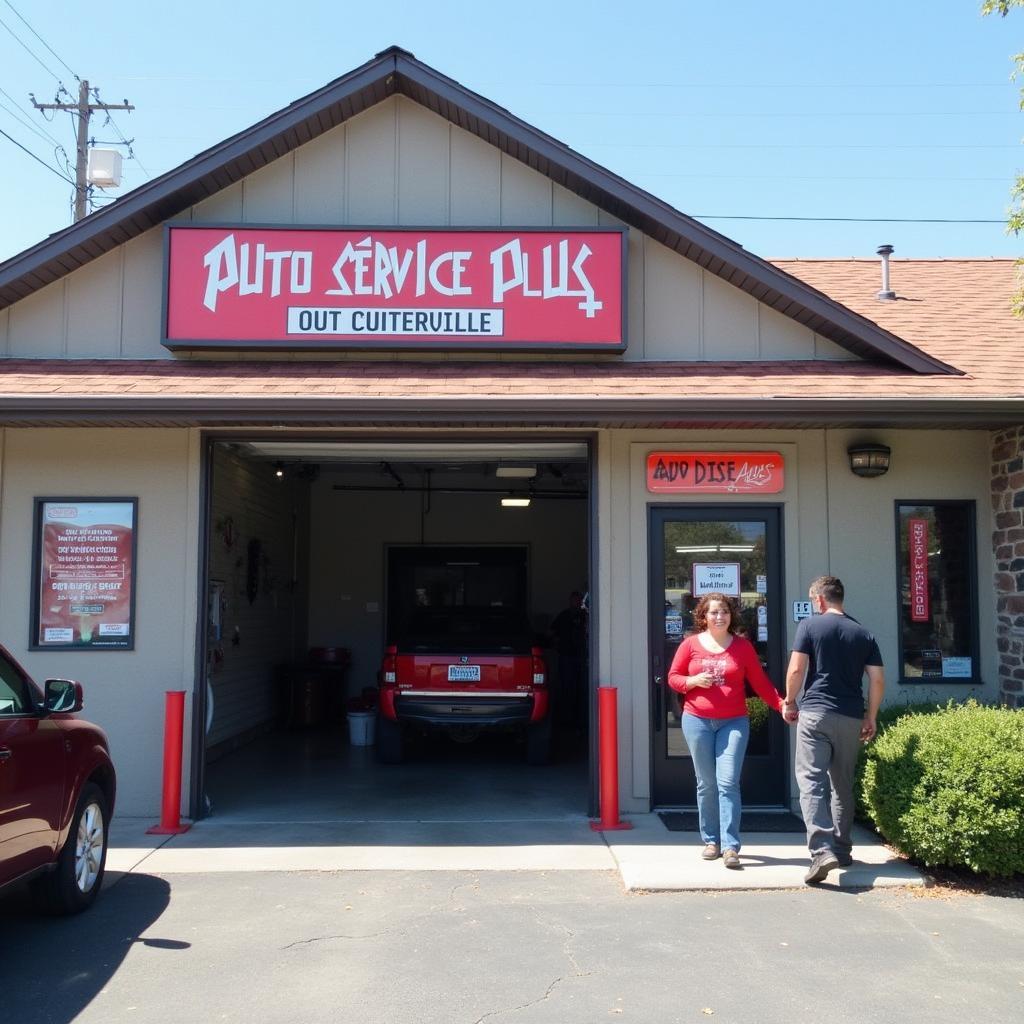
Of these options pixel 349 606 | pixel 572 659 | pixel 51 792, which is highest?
pixel 349 606

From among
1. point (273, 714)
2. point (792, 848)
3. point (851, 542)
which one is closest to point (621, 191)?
point (851, 542)

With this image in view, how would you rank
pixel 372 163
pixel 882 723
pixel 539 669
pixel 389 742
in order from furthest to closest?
pixel 389 742
pixel 539 669
pixel 372 163
pixel 882 723

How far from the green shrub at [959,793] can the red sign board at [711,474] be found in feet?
7.81

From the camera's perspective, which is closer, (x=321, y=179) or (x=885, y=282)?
(x=321, y=179)

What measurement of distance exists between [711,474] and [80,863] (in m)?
5.25

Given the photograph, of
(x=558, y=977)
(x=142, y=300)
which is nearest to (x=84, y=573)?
(x=142, y=300)

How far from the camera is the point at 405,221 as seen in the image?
8.79m

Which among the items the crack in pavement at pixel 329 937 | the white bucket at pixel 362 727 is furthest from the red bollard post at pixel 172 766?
the white bucket at pixel 362 727

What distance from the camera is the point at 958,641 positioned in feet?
27.6

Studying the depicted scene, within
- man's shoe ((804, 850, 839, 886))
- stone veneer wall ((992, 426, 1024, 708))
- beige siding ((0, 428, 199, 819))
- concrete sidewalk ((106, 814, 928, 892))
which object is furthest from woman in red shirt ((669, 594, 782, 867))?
beige siding ((0, 428, 199, 819))

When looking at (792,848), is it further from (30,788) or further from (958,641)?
(30,788)

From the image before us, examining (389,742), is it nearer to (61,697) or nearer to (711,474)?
(711,474)

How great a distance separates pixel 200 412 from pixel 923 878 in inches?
226

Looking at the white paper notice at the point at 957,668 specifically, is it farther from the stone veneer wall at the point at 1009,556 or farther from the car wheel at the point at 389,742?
the car wheel at the point at 389,742
